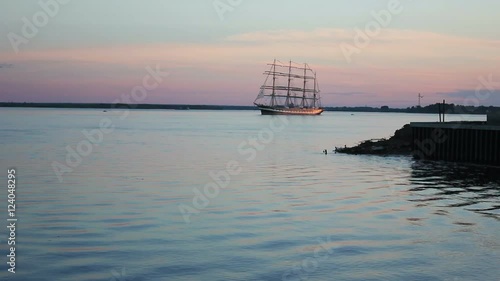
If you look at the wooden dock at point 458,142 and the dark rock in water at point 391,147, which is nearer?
the wooden dock at point 458,142

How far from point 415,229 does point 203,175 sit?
57.1ft

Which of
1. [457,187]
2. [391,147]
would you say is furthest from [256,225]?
[391,147]

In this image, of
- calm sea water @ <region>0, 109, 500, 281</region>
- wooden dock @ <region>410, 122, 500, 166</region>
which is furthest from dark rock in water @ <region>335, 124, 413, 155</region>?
calm sea water @ <region>0, 109, 500, 281</region>

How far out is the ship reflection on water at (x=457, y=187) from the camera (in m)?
22.2

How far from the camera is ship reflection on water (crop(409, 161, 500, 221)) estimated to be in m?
22.2

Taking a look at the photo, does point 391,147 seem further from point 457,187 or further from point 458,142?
point 457,187

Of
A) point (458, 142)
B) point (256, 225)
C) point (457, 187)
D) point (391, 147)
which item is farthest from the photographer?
point (391, 147)

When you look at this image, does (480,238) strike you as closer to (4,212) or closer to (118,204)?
(118,204)

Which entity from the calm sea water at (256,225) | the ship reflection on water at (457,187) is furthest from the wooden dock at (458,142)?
the calm sea water at (256,225)

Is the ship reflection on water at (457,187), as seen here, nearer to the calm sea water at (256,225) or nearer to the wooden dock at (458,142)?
the calm sea water at (256,225)

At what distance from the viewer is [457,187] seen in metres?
27.4

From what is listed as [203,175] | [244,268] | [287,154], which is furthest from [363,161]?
[244,268]

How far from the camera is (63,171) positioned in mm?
33969

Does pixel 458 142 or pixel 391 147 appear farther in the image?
pixel 391 147
